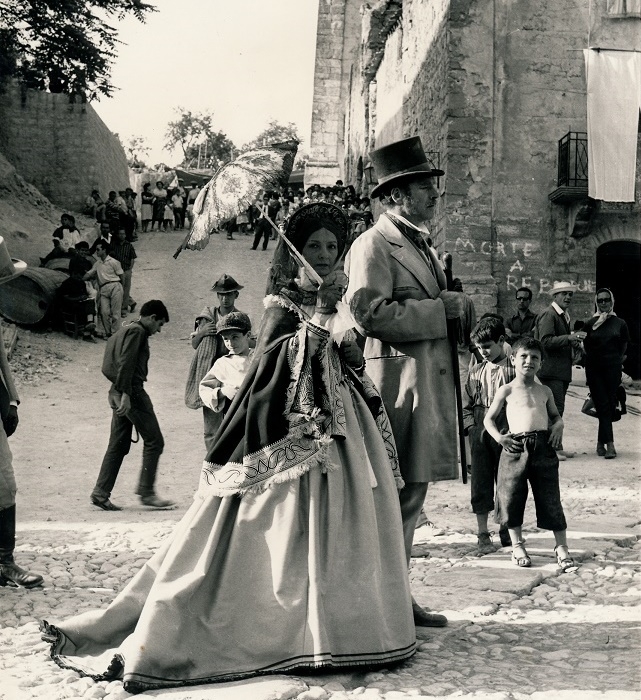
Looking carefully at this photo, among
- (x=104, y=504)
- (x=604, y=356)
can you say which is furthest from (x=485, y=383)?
(x=604, y=356)

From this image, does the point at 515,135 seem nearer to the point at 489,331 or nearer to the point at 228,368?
the point at 489,331

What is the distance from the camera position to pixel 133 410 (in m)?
8.00

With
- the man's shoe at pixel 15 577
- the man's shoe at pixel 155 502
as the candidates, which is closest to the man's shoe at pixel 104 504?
the man's shoe at pixel 155 502

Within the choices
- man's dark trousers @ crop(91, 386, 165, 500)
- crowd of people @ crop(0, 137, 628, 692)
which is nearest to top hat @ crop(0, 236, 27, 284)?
crowd of people @ crop(0, 137, 628, 692)

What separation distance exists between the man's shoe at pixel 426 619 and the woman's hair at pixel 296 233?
155 cm

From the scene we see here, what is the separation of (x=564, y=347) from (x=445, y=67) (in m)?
8.04

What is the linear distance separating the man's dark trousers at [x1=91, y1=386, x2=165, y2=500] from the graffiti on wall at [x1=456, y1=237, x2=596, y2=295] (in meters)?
8.75

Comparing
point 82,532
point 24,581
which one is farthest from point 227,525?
point 82,532

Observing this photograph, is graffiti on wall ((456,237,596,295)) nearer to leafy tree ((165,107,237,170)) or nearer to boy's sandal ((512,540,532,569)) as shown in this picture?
boy's sandal ((512,540,532,569))

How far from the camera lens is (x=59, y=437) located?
10.9 m

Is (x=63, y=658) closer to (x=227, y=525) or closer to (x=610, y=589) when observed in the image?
(x=227, y=525)

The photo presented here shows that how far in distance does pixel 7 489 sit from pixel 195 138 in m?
56.7

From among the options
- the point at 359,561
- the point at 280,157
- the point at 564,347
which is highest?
the point at 280,157

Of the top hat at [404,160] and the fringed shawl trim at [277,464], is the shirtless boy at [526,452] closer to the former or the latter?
the top hat at [404,160]
